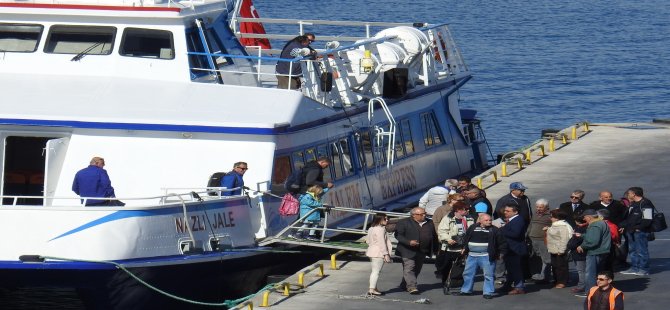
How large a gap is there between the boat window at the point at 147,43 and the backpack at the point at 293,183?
3.12 metres

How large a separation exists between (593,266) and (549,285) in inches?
47.0

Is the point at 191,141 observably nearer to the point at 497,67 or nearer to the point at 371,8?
the point at 497,67

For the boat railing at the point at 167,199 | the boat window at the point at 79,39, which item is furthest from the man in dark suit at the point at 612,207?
the boat window at the point at 79,39

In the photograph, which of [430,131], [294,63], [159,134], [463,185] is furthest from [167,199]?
[430,131]

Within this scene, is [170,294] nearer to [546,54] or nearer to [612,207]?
[612,207]

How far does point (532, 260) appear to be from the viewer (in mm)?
22312

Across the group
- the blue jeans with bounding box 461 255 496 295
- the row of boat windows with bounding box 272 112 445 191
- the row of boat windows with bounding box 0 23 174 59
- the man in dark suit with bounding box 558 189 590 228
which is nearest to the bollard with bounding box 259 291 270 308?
the row of boat windows with bounding box 272 112 445 191

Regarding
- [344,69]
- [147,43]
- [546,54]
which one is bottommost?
[546,54]

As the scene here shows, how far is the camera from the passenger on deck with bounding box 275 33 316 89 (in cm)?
2559

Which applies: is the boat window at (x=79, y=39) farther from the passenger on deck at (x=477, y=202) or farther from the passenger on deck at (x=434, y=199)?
the passenger on deck at (x=477, y=202)

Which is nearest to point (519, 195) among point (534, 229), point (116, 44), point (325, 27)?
point (534, 229)

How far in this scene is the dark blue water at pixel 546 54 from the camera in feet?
168

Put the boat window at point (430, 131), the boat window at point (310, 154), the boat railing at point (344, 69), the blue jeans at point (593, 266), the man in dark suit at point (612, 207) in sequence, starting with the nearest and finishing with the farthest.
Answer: the blue jeans at point (593, 266)
the man in dark suit at point (612, 207)
the boat window at point (310, 154)
the boat railing at point (344, 69)
the boat window at point (430, 131)

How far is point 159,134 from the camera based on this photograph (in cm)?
2219
